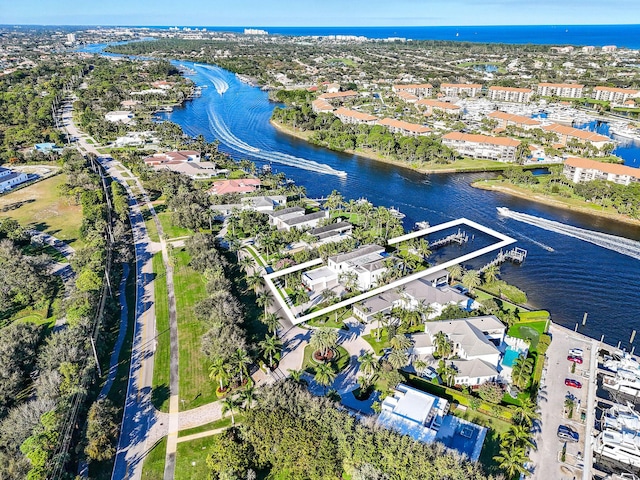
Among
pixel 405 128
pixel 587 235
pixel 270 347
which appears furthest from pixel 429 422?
pixel 405 128

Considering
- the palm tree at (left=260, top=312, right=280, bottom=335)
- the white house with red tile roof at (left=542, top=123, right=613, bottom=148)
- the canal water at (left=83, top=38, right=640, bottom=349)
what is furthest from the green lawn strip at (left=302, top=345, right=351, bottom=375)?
the white house with red tile roof at (left=542, top=123, right=613, bottom=148)

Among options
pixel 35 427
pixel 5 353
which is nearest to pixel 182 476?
pixel 35 427

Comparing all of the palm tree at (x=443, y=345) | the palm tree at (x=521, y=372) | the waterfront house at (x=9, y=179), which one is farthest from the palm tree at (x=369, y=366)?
the waterfront house at (x=9, y=179)

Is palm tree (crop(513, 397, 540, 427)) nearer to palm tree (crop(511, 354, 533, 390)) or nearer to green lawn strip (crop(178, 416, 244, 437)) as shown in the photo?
palm tree (crop(511, 354, 533, 390))

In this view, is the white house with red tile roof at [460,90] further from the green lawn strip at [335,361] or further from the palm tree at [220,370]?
the palm tree at [220,370]

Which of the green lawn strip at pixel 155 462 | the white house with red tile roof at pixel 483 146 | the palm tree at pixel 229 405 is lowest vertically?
the green lawn strip at pixel 155 462

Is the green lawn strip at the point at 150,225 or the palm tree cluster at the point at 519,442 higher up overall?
the palm tree cluster at the point at 519,442

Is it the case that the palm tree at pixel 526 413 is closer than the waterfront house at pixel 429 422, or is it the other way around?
the waterfront house at pixel 429 422
